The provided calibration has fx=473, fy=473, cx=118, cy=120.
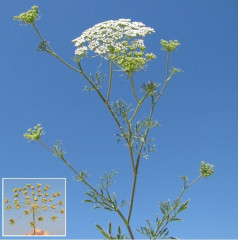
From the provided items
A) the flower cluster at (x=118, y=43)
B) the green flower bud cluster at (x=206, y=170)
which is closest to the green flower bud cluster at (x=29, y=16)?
the flower cluster at (x=118, y=43)

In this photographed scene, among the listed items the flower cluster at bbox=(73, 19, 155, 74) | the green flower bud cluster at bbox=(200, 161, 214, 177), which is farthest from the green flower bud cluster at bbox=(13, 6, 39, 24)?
the green flower bud cluster at bbox=(200, 161, 214, 177)

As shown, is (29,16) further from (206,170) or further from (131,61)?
(206,170)

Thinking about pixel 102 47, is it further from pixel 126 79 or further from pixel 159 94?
pixel 159 94

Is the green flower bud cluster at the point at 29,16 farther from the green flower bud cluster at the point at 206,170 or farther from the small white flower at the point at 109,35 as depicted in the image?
the green flower bud cluster at the point at 206,170

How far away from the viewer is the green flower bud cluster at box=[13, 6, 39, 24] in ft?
19.6

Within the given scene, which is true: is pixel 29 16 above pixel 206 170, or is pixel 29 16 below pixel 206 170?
above

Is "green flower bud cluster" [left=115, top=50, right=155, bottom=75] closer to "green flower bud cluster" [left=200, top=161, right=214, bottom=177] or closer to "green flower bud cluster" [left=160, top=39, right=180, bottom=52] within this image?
"green flower bud cluster" [left=160, top=39, right=180, bottom=52]

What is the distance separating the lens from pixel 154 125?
6.31m

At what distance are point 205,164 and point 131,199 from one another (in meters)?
1.18

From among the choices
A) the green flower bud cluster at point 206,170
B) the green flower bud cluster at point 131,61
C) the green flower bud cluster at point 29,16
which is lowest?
the green flower bud cluster at point 206,170

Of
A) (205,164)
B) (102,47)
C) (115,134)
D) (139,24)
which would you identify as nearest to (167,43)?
(139,24)

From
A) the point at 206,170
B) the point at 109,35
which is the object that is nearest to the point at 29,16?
the point at 109,35

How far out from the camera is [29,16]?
5.96 m

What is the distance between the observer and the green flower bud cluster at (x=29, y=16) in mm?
5977
